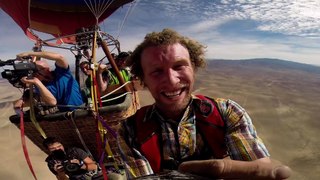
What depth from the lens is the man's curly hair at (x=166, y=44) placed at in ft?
4.44

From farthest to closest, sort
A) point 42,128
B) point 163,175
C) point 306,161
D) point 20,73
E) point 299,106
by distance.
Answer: point 299,106 → point 306,161 → point 42,128 → point 20,73 → point 163,175

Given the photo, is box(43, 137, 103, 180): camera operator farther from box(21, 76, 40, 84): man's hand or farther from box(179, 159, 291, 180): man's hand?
box(179, 159, 291, 180): man's hand

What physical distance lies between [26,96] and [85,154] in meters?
0.82

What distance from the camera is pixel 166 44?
1318 mm

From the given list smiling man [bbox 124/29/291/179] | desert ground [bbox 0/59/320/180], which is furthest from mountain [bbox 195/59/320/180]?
smiling man [bbox 124/29/291/179]

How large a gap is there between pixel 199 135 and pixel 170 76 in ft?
0.89

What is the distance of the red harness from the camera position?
1.25m

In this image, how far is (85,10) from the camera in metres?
8.52

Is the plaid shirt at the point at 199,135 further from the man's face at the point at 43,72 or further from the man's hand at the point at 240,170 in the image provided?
the man's face at the point at 43,72

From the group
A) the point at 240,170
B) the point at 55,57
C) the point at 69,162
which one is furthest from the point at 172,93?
the point at 69,162

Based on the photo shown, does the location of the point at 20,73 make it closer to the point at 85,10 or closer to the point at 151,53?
the point at 151,53

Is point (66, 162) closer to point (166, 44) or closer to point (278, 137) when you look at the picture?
point (166, 44)

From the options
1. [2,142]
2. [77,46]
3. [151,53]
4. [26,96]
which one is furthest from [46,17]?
Result: [2,142]

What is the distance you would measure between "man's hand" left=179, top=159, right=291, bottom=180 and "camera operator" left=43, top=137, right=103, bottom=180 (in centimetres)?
266
